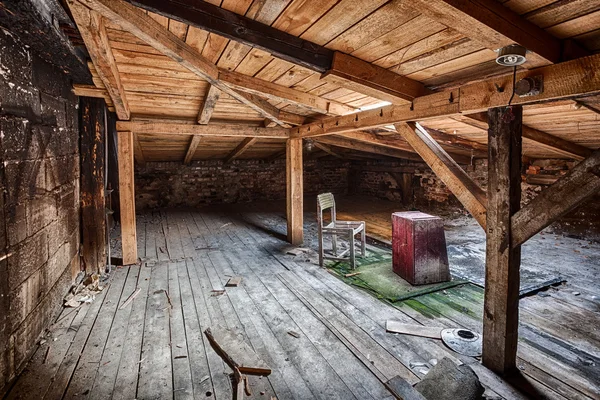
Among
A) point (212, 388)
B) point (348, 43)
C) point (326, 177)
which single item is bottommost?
point (212, 388)

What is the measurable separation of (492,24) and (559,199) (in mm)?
1060

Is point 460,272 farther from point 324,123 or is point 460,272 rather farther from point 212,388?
point 212,388

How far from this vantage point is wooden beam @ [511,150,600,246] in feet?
5.05

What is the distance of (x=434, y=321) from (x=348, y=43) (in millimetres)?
2369

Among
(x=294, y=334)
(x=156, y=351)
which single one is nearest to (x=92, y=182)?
(x=156, y=351)

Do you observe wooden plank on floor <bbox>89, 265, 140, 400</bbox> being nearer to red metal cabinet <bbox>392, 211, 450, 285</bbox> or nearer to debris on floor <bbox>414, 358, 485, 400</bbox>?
debris on floor <bbox>414, 358, 485, 400</bbox>

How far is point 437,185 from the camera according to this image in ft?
24.7

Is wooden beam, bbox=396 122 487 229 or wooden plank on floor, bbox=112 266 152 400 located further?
wooden beam, bbox=396 122 487 229

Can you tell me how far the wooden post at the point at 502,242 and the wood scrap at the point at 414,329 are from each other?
0.40 m

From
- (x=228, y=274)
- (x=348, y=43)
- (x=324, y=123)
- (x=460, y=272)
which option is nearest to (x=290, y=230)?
(x=228, y=274)

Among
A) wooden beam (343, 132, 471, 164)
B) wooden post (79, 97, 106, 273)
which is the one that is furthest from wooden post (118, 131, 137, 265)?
wooden beam (343, 132, 471, 164)

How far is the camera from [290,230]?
5223mm

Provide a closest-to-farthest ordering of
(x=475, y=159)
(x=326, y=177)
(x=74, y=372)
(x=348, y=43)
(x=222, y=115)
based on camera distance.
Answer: (x=348, y=43)
(x=74, y=372)
(x=222, y=115)
(x=475, y=159)
(x=326, y=177)

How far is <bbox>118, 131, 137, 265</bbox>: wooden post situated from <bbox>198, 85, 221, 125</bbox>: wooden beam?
99cm
